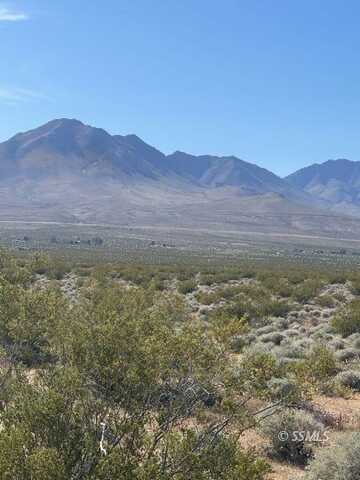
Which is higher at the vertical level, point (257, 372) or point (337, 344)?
point (257, 372)

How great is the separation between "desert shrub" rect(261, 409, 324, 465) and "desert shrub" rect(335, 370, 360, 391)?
3867 mm

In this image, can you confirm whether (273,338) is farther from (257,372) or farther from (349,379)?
(257,372)

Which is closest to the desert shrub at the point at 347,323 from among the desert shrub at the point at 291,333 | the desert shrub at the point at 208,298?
the desert shrub at the point at 291,333

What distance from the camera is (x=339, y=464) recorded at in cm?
916

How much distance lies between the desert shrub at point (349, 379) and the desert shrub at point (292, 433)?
3.87 meters

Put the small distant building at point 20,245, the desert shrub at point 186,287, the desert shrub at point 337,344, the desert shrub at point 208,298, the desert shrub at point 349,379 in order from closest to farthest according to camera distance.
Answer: the desert shrub at point 349,379 → the desert shrub at point 337,344 → the desert shrub at point 208,298 → the desert shrub at point 186,287 → the small distant building at point 20,245

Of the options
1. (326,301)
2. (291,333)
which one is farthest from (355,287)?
(291,333)

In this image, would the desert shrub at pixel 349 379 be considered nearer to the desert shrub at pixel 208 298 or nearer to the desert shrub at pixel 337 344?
the desert shrub at pixel 337 344

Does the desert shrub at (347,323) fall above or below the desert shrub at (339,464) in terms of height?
below

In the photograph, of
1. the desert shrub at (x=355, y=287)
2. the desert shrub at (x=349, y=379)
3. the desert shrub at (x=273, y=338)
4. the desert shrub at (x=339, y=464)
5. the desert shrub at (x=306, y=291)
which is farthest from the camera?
the desert shrub at (x=355, y=287)

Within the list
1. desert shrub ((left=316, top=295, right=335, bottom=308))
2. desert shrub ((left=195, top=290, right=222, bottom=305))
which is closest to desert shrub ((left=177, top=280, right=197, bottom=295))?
desert shrub ((left=195, top=290, right=222, bottom=305))

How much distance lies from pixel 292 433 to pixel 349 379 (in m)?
4.86

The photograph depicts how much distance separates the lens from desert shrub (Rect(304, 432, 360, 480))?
29.8 ft

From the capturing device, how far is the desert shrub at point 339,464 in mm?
9089
